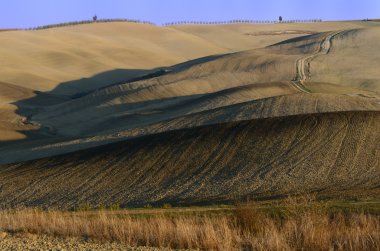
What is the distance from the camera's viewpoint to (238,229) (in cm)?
1958

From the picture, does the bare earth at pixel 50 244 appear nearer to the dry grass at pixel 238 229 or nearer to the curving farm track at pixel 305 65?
the dry grass at pixel 238 229

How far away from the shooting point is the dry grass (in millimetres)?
17562

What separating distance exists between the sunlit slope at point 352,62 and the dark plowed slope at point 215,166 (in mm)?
39995

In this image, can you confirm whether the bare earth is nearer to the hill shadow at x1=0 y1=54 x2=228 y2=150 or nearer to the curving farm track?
the hill shadow at x1=0 y1=54 x2=228 y2=150

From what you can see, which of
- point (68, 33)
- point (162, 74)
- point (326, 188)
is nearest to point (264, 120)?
point (326, 188)

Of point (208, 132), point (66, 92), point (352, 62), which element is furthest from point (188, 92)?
point (208, 132)

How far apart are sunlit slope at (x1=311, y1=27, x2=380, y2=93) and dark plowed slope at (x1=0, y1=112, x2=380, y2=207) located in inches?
1575

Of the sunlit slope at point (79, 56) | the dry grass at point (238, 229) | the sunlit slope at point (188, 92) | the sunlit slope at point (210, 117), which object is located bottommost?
the dry grass at point (238, 229)

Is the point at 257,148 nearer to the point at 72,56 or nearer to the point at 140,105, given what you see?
the point at 140,105

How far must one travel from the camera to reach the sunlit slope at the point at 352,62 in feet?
294

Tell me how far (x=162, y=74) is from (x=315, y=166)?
77988 mm

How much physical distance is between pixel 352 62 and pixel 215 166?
215ft

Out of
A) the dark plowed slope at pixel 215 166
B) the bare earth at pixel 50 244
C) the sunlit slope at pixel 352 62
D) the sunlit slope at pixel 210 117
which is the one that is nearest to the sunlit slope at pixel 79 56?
the sunlit slope at pixel 352 62

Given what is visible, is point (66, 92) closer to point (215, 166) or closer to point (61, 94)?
point (61, 94)
